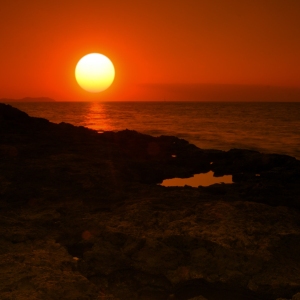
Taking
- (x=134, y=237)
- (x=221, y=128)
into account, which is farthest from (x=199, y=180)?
(x=221, y=128)

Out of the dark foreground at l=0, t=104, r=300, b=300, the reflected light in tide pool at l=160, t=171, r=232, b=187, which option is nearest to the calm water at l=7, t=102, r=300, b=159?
the reflected light in tide pool at l=160, t=171, r=232, b=187

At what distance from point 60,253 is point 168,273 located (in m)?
1.84

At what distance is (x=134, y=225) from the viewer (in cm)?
707

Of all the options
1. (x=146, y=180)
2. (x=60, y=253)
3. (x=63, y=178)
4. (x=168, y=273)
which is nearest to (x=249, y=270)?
(x=168, y=273)

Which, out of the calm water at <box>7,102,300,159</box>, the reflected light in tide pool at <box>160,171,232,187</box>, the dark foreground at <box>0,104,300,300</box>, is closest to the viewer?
the dark foreground at <box>0,104,300,300</box>

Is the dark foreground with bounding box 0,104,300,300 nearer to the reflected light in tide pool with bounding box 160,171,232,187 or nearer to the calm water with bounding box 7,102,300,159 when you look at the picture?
the reflected light in tide pool with bounding box 160,171,232,187

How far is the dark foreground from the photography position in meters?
5.47

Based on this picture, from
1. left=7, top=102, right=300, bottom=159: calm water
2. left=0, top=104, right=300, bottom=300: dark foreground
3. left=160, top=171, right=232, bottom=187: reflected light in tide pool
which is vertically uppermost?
left=0, top=104, right=300, bottom=300: dark foreground

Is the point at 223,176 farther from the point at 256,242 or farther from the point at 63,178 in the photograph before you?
the point at 256,242

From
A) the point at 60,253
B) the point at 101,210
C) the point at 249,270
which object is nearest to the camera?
the point at 249,270

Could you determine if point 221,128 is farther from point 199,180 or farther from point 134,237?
point 134,237

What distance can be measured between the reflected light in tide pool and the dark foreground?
7.40 feet

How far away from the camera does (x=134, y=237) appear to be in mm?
6562

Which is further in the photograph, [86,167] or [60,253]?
[86,167]
